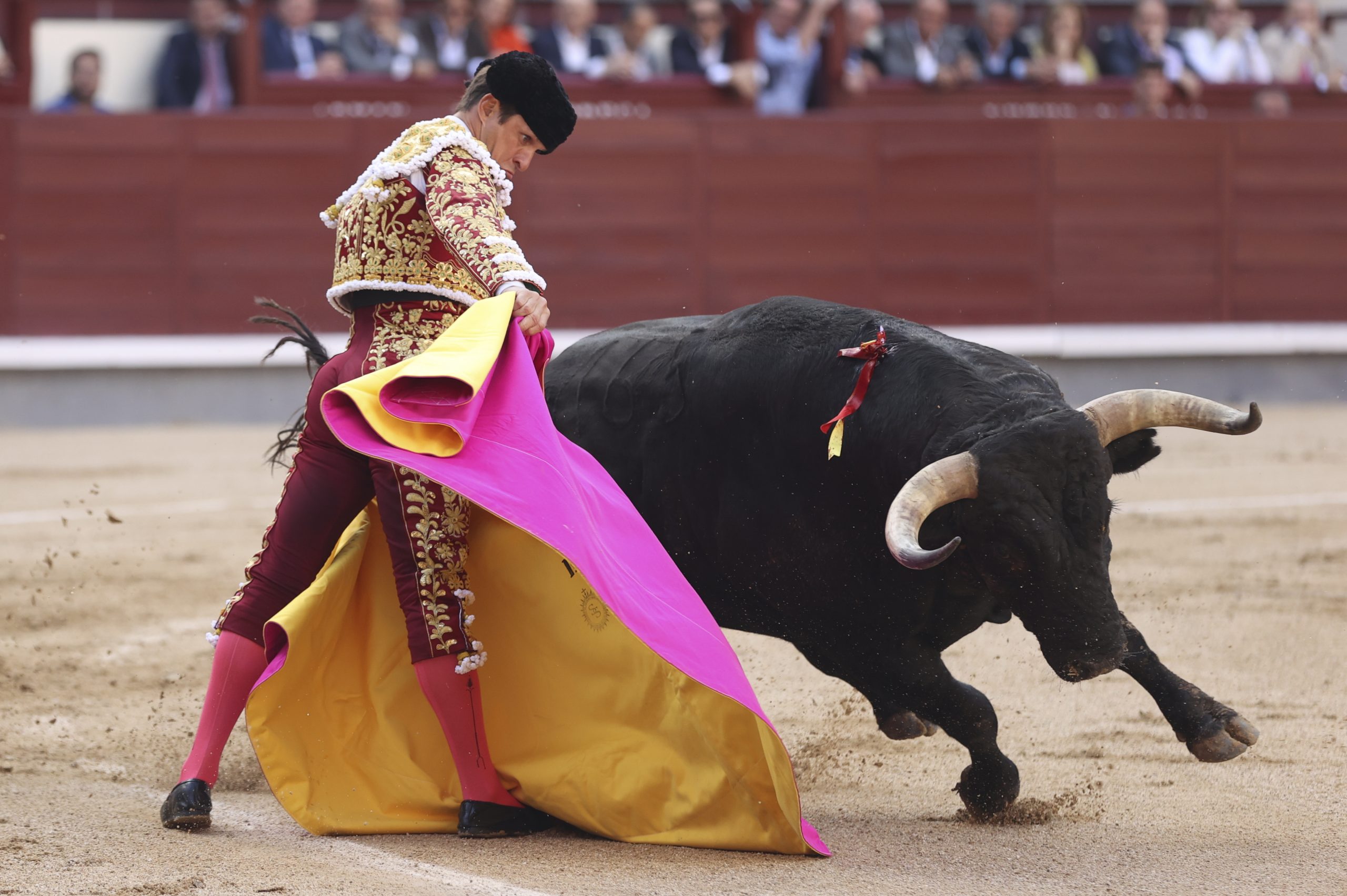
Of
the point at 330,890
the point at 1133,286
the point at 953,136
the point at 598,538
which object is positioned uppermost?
the point at 598,538

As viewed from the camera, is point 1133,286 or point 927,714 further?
point 1133,286

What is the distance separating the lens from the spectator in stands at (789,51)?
336 inches

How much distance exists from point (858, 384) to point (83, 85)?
256 inches

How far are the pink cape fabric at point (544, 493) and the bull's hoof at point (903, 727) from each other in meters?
0.60

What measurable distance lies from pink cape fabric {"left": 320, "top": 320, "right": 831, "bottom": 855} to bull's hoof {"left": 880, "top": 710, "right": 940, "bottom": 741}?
1.98 feet

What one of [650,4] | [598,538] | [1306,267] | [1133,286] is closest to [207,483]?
[650,4]

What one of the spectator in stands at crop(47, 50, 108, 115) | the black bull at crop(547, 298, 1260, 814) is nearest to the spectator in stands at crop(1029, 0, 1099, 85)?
the spectator in stands at crop(47, 50, 108, 115)

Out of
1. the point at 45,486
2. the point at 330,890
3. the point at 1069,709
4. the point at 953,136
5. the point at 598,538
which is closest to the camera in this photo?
the point at 330,890

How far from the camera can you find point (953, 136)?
8.78 meters

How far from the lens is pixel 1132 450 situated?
2.58 meters

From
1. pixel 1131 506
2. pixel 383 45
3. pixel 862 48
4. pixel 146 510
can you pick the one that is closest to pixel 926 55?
pixel 862 48

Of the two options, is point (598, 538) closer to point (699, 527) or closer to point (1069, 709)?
point (699, 527)

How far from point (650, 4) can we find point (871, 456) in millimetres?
6730

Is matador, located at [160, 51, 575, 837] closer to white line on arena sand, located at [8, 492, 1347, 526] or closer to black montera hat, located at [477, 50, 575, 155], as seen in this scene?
black montera hat, located at [477, 50, 575, 155]
